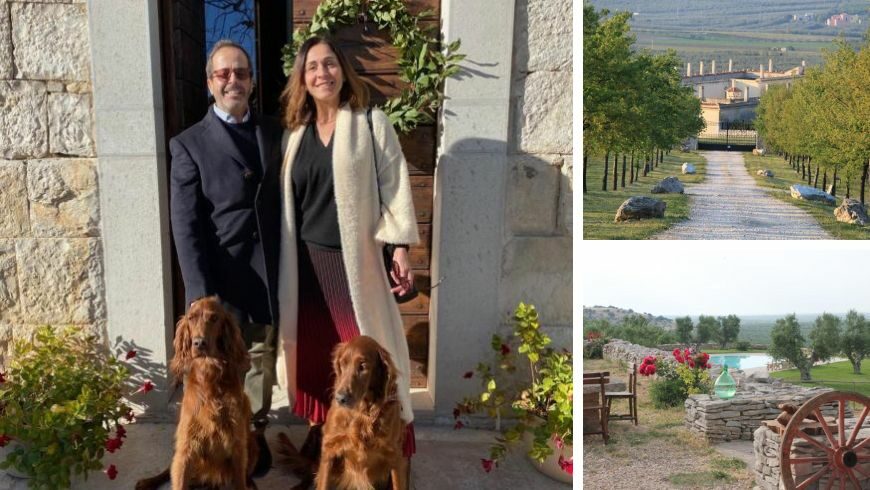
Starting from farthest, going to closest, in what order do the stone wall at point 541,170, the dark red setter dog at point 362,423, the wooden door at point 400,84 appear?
the wooden door at point 400,84 → the stone wall at point 541,170 → the dark red setter dog at point 362,423

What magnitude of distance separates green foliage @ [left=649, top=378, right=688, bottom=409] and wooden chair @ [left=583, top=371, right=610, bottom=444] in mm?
213

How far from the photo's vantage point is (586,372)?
3.46 meters

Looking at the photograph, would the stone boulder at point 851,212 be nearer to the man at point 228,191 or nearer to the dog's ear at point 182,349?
the man at point 228,191

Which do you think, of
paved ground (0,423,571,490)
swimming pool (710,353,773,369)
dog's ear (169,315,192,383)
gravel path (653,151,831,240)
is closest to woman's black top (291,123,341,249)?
dog's ear (169,315,192,383)

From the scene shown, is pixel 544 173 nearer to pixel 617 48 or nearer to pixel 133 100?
pixel 617 48

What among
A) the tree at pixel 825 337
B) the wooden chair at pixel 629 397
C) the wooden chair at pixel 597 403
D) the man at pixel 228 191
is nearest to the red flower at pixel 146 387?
the man at pixel 228 191

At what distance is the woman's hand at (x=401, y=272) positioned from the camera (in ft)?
9.99

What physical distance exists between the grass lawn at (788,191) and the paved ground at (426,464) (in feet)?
5.10

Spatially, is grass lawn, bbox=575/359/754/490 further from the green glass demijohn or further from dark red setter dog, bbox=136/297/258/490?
dark red setter dog, bbox=136/297/258/490

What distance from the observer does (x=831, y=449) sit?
321cm

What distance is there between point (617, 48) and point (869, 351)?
165 cm

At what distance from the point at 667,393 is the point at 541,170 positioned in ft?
3.80

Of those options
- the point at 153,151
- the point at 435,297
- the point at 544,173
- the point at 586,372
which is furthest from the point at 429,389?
the point at 153,151

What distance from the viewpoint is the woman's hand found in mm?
3045
